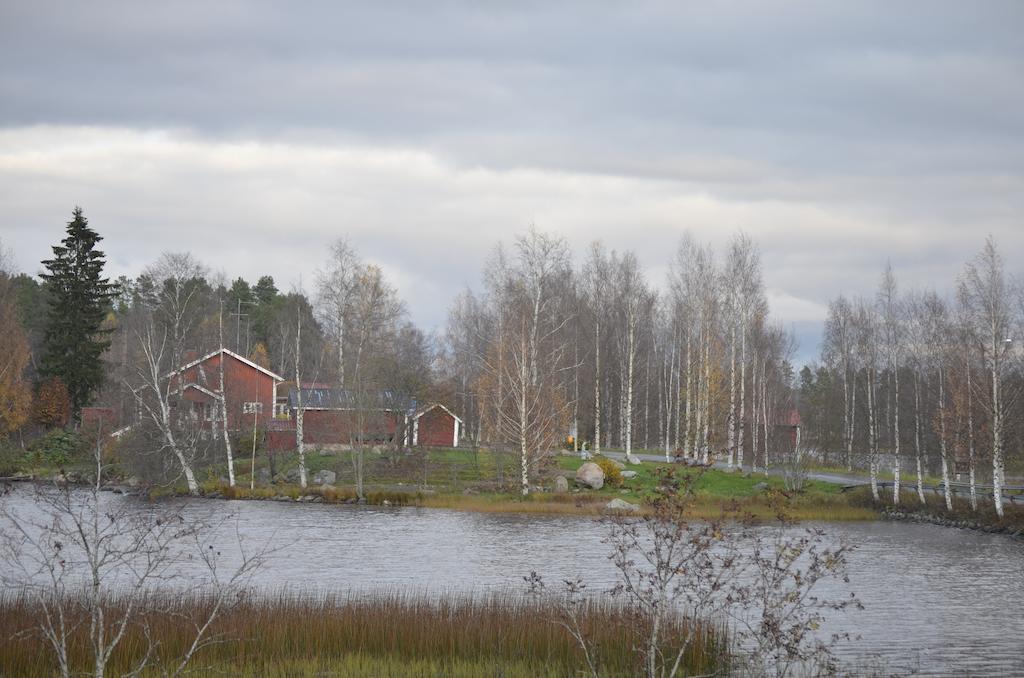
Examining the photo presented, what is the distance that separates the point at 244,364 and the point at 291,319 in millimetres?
15005

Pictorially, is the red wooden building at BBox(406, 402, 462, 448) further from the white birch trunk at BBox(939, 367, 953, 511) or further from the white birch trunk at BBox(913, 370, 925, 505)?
the white birch trunk at BBox(939, 367, 953, 511)

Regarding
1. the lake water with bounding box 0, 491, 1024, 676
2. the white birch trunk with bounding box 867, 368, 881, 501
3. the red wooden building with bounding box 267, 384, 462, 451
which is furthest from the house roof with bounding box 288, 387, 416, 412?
the white birch trunk with bounding box 867, 368, 881, 501

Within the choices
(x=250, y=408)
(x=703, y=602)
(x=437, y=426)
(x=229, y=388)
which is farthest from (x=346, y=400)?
(x=703, y=602)

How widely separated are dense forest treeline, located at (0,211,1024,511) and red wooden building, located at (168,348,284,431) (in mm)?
1245

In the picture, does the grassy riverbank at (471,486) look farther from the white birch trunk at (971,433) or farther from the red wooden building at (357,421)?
the white birch trunk at (971,433)

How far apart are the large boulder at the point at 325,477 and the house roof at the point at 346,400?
327 cm

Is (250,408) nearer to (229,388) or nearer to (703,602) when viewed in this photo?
(229,388)

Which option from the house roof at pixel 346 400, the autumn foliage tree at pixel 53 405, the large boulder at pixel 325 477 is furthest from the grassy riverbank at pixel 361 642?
the autumn foliage tree at pixel 53 405

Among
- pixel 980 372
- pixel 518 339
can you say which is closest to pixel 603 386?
pixel 518 339

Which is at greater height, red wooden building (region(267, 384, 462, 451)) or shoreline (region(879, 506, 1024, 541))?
red wooden building (region(267, 384, 462, 451))

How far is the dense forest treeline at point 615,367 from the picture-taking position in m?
42.1

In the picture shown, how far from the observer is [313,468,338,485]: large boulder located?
48.7m

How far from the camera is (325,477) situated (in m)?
49.2

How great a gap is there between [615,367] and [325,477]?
30.7 metres
